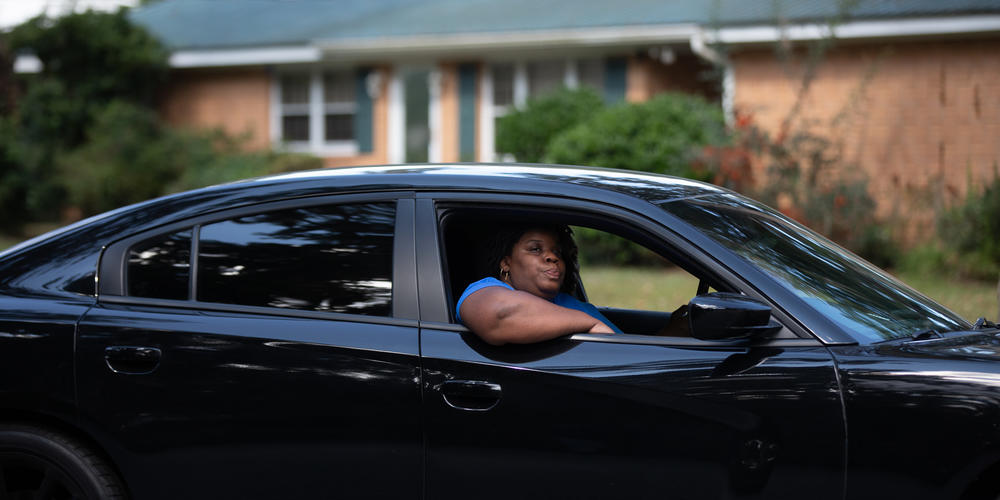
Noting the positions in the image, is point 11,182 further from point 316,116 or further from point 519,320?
point 519,320

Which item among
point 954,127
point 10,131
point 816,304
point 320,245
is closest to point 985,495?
point 816,304

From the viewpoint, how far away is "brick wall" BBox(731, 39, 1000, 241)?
15.2 m

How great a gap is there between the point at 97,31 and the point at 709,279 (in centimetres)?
1924

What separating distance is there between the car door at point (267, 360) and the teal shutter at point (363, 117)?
17.2 m

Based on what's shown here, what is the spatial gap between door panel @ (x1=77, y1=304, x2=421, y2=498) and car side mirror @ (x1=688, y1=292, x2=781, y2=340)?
0.85 m

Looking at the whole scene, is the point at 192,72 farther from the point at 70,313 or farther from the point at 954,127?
the point at 70,313

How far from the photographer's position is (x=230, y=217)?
138 inches

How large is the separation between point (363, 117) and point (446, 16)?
102 inches

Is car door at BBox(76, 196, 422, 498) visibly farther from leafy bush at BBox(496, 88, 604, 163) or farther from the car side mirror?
leafy bush at BBox(496, 88, 604, 163)

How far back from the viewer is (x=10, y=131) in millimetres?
19484

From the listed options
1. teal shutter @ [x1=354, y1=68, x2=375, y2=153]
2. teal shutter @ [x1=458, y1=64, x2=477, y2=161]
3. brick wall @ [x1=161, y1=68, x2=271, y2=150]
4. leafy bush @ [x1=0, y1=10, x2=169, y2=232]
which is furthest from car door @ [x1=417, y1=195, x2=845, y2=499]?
brick wall @ [x1=161, y1=68, x2=271, y2=150]

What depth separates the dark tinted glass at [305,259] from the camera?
10.9 ft

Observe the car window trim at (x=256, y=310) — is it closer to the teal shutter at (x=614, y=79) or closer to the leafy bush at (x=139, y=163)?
the leafy bush at (x=139, y=163)

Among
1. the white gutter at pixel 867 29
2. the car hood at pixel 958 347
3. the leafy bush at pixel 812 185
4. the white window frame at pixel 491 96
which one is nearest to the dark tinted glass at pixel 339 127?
the white window frame at pixel 491 96
